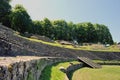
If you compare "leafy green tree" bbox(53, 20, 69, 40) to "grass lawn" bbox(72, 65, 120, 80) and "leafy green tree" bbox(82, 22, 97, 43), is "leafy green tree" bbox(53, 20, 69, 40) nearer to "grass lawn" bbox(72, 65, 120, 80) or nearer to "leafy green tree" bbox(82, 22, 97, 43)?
"leafy green tree" bbox(82, 22, 97, 43)

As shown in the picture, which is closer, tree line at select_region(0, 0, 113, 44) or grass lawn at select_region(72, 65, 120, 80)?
grass lawn at select_region(72, 65, 120, 80)

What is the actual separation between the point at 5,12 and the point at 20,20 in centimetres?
441

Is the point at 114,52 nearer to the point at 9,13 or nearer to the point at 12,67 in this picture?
the point at 9,13

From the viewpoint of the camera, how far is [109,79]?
21.5m

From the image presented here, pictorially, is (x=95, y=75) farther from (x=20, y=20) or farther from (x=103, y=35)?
(x=103, y=35)

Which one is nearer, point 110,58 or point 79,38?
point 110,58

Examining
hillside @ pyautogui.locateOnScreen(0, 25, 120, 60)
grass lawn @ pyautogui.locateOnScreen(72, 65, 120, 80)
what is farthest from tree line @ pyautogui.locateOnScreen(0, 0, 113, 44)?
grass lawn @ pyautogui.locateOnScreen(72, 65, 120, 80)

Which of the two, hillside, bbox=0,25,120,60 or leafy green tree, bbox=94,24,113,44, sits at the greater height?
leafy green tree, bbox=94,24,113,44

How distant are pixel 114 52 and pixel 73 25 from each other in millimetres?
57722

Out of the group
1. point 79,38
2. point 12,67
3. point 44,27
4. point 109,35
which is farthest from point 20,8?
point 12,67

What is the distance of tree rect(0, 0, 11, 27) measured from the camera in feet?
223

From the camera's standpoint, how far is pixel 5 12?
70000 millimetres

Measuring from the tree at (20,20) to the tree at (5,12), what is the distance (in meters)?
1.60

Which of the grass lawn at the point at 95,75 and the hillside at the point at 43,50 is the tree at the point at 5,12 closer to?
the hillside at the point at 43,50
